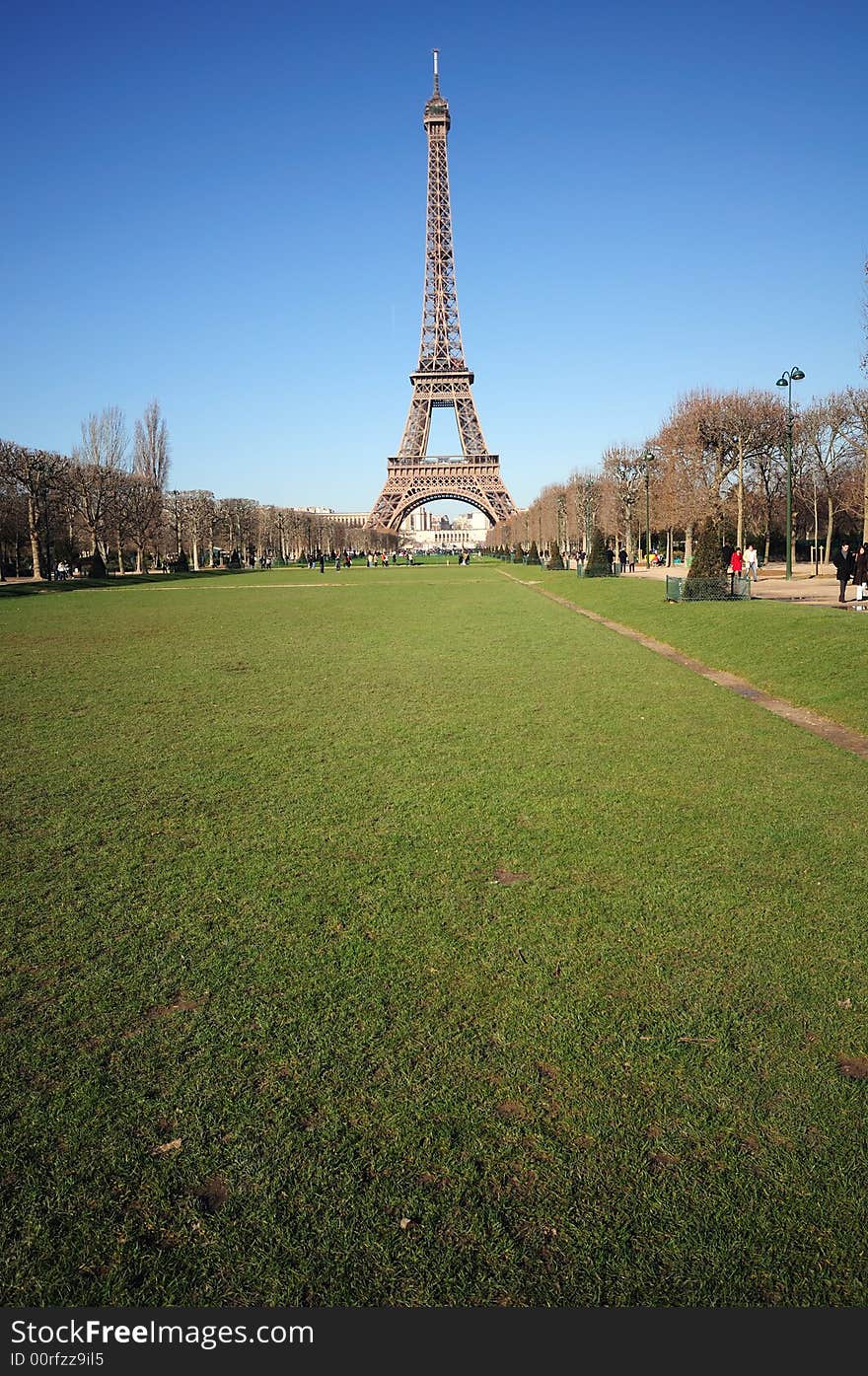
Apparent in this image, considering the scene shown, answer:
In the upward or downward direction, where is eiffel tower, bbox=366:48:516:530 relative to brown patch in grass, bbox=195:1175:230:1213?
upward

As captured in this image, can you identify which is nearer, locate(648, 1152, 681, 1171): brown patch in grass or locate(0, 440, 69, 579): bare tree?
locate(648, 1152, 681, 1171): brown patch in grass

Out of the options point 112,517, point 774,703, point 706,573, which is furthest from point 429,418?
point 774,703

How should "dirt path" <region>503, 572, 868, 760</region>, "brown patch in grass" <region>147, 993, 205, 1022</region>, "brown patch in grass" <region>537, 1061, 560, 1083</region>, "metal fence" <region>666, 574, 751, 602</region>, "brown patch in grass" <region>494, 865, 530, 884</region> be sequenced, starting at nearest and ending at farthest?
"brown patch in grass" <region>537, 1061, 560, 1083</region> → "brown patch in grass" <region>147, 993, 205, 1022</region> → "brown patch in grass" <region>494, 865, 530, 884</region> → "dirt path" <region>503, 572, 868, 760</region> → "metal fence" <region>666, 574, 751, 602</region>

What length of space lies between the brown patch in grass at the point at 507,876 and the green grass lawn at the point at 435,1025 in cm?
5

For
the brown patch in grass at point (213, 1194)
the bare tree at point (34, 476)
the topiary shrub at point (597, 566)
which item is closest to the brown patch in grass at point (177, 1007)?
the brown patch in grass at point (213, 1194)

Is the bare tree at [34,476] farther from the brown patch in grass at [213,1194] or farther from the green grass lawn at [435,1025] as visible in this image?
the brown patch in grass at [213,1194]

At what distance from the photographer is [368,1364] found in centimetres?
213

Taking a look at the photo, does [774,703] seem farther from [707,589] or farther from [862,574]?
[707,589]

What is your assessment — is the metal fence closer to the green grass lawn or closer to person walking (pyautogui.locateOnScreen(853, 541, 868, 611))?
person walking (pyautogui.locateOnScreen(853, 541, 868, 611))

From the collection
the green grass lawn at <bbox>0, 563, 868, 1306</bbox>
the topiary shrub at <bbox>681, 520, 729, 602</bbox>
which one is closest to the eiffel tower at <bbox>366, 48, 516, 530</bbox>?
the topiary shrub at <bbox>681, 520, 729, 602</bbox>

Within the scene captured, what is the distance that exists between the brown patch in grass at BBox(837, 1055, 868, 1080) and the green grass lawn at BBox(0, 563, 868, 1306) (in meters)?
0.03

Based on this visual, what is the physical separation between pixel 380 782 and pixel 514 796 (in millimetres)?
1089

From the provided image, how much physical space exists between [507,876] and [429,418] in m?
98.3

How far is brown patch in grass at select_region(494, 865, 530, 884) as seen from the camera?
194 inches
